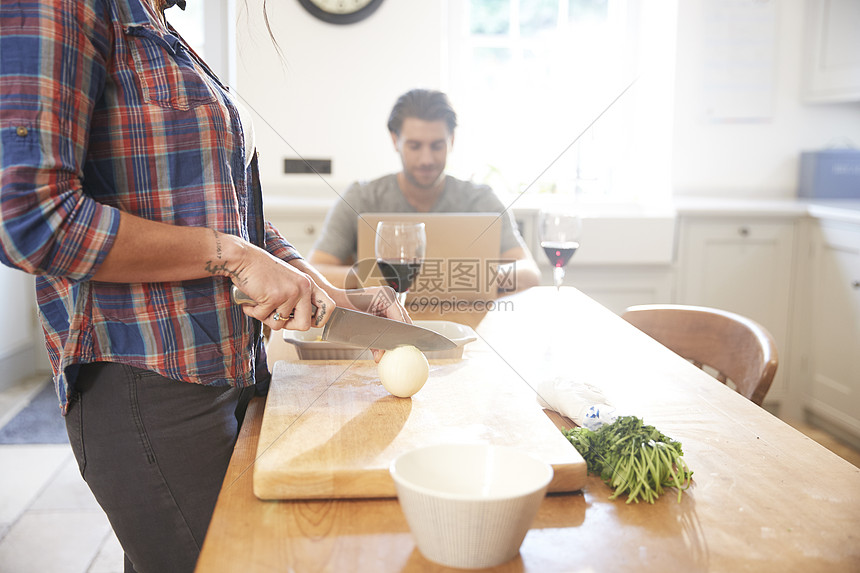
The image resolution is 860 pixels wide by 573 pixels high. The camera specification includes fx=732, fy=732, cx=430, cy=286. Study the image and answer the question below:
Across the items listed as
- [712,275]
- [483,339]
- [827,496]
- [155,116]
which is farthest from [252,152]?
[712,275]

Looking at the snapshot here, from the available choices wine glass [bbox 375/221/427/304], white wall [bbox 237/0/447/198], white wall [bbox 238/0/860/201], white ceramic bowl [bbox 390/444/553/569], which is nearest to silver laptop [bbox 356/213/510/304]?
wine glass [bbox 375/221/427/304]

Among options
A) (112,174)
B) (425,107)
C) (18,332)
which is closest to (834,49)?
(425,107)

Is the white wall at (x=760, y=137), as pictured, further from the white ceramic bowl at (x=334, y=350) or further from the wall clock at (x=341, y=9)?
the white ceramic bowl at (x=334, y=350)

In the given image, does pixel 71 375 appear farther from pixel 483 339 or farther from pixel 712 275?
pixel 712 275

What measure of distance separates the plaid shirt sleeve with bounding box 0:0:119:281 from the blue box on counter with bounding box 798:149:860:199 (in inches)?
112

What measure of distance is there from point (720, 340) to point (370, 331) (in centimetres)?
78

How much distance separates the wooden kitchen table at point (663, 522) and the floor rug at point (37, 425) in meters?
1.85

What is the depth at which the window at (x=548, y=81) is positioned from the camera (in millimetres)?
2883

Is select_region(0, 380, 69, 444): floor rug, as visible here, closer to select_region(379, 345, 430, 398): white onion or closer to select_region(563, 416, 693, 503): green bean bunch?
select_region(379, 345, 430, 398): white onion

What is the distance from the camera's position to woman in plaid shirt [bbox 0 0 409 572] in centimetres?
59

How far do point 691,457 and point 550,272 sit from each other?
2.02 meters

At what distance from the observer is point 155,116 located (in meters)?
0.68

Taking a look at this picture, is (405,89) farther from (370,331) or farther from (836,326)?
(370,331)

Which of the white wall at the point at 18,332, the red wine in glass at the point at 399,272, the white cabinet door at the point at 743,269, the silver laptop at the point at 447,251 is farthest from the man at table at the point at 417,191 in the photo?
the white wall at the point at 18,332
